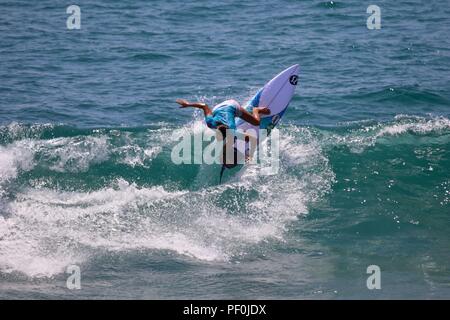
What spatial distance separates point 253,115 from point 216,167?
4.73 feet

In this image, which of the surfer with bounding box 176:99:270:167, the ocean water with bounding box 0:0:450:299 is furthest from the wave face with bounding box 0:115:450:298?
the surfer with bounding box 176:99:270:167

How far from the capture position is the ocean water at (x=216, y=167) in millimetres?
9977

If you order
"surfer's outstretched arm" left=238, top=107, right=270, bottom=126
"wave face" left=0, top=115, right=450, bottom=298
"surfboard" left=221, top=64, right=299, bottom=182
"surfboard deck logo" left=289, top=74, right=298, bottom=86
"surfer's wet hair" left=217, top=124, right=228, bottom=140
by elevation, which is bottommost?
"wave face" left=0, top=115, right=450, bottom=298

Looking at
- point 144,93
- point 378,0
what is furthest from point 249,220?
point 378,0

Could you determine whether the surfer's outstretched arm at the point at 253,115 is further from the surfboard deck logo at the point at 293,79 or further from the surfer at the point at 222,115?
the surfboard deck logo at the point at 293,79

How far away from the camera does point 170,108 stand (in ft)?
50.3

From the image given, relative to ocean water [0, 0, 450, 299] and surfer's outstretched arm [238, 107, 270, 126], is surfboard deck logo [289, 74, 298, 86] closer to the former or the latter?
ocean water [0, 0, 450, 299]

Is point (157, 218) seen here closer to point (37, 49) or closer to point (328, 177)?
point (328, 177)

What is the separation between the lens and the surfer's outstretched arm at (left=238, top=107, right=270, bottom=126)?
11.9 meters

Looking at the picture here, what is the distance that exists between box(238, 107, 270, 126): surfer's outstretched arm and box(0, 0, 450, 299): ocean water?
1.08 meters

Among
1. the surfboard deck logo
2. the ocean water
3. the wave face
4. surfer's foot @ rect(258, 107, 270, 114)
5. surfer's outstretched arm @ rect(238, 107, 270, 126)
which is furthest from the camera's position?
the surfboard deck logo

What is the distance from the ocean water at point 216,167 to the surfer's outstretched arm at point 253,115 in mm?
1076

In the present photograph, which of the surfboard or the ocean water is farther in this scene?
the surfboard
